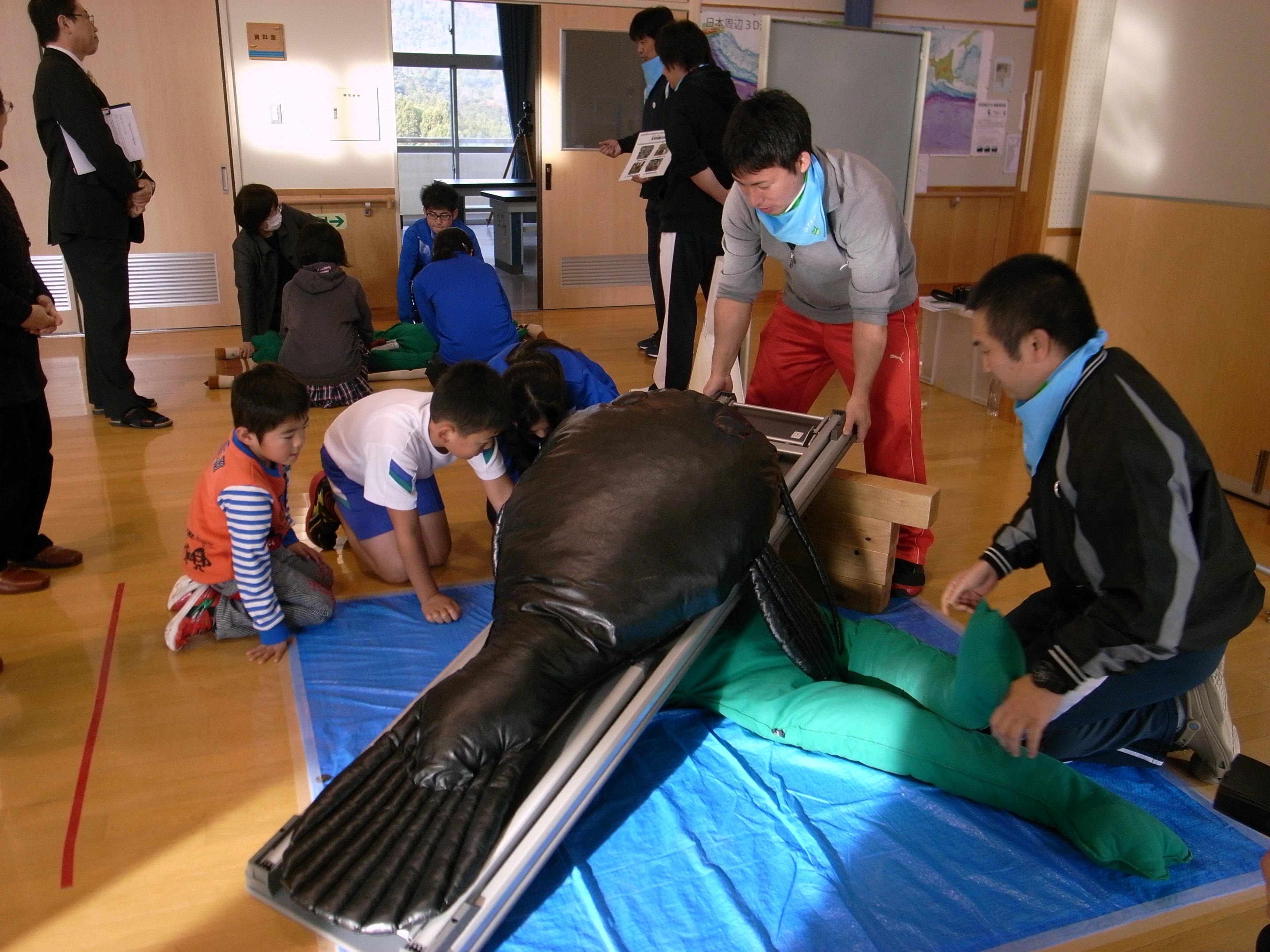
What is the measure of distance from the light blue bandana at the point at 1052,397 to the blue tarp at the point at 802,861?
0.70 metres

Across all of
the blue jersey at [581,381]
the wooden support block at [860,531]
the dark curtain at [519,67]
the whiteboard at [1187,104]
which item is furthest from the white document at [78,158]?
the dark curtain at [519,67]

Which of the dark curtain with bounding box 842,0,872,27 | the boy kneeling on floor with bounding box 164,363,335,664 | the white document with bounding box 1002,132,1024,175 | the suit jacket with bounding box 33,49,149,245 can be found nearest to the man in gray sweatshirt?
the boy kneeling on floor with bounding box 164,363,335,664

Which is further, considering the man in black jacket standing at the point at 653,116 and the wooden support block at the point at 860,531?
the man in black jacket standing at the point at 653,116

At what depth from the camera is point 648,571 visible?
1.83 meters

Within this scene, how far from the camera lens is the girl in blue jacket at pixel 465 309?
3732 mm

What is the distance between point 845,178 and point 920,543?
992 millimetres

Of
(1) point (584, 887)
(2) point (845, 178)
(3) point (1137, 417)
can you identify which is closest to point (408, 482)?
(1) point (584, 887)

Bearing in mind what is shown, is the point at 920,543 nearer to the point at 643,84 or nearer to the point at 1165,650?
the point at 1165,650

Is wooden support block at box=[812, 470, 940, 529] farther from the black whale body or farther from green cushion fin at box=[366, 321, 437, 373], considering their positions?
green cushion fin at box=[366, 321, 437, 373]

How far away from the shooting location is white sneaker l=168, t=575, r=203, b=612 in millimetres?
2388

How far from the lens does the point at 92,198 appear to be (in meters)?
3.81

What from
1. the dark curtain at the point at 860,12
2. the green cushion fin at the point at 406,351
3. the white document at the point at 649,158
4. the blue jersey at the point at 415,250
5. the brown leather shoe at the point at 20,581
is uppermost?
the dark curtain at the point at 860,12

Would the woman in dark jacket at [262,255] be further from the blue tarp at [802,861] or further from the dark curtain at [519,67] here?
the dark curtain at [519,67]

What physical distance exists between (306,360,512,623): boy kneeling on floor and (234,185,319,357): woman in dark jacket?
7.06ft
